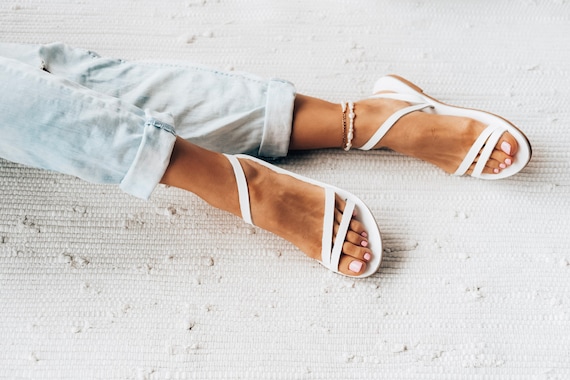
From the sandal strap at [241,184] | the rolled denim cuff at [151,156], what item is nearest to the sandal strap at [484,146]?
the sandal strap at [241,184]

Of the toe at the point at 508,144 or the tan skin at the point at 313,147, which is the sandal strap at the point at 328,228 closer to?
the tan skin at the point at 313,147

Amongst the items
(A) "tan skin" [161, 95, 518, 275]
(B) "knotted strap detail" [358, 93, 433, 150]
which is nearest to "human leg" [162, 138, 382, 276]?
→ (A) "tan skin" [161, 95, 518, 275]

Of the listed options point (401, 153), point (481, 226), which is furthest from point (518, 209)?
point (401, 153)

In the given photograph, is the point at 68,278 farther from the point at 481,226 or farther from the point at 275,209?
the point at 481,226

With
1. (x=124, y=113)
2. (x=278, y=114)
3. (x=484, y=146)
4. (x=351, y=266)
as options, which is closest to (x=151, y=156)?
(x=124, y=113)

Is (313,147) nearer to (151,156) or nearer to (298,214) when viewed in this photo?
(298,214)

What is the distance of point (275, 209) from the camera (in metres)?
0.70

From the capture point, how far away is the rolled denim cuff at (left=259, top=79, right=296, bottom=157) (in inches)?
28.2

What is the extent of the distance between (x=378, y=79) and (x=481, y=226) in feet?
0.95

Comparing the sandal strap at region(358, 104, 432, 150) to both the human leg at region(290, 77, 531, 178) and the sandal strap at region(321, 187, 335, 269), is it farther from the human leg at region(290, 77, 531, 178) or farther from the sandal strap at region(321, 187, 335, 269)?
the sandal strap at region(321, 187, 335, 269)

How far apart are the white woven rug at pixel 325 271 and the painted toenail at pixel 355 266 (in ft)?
0.10

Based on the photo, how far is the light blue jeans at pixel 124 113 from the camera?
56cm

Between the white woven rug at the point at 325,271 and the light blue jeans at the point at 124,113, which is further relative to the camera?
the white woven rug at the point at 325,271

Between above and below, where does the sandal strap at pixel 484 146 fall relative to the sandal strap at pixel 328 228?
above
